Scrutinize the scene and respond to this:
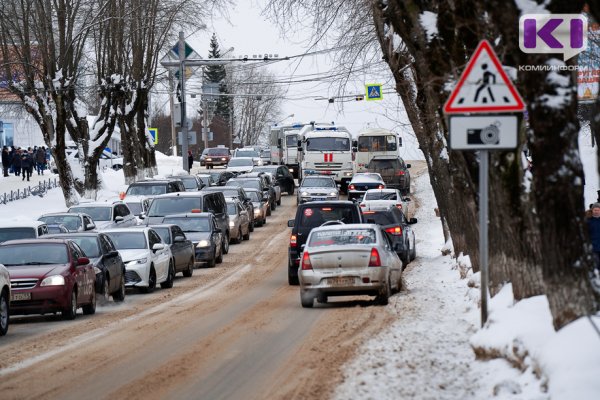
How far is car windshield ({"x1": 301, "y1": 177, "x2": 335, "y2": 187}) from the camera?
54.2 metres

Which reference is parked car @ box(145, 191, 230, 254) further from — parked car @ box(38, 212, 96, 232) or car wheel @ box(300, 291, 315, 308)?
car wheel @ box(300, 291, 315, 308)

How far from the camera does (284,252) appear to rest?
37.8m

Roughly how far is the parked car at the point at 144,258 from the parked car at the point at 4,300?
772 cm

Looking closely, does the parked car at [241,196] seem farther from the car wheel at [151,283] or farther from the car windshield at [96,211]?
the car wheel at [151,283]

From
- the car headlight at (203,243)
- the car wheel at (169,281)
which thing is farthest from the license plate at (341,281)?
the car headlight at (203,243)

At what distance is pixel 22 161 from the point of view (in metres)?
68.2

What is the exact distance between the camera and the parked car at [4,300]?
18.5m

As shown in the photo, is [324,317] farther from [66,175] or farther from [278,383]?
[66,175]

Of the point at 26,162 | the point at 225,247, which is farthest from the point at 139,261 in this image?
the point at 26,162

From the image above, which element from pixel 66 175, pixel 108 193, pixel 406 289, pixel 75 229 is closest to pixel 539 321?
pixel 406 289

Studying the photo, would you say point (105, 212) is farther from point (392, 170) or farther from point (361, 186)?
point (392, 170)

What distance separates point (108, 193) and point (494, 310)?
4779cm

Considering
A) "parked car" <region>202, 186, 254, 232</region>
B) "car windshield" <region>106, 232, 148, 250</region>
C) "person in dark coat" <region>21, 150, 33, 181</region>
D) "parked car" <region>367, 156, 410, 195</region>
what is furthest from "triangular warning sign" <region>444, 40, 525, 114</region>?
"person in dark coat" <region>21, 150, 33, 181</region>

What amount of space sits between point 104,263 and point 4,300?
17.0ft
